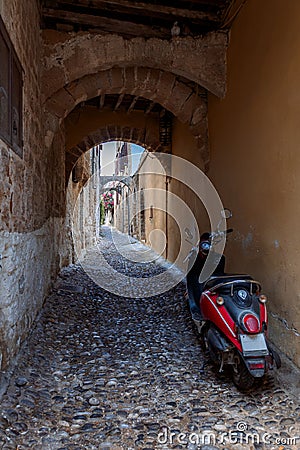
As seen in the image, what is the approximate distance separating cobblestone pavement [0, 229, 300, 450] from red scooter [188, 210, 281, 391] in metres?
0.21

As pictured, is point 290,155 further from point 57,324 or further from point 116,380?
point 57,324

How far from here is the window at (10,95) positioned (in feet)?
6.93

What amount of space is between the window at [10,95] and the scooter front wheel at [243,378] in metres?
1.97

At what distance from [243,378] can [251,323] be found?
37 centimetres

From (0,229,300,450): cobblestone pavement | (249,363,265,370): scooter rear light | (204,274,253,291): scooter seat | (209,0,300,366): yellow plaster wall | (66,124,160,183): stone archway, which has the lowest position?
(0,229,300,450): cobblestone pavement

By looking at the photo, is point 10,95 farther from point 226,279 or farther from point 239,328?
point 239,328

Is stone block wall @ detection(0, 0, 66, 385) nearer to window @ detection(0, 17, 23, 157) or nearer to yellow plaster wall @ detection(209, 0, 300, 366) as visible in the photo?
window @ detection(0, 17, 23, 157)

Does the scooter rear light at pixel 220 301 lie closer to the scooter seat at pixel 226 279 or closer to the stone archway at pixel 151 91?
the scooter seat at pixel 226 279

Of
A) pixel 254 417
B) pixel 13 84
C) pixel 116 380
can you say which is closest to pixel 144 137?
pixel 13 84

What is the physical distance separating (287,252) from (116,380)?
4.83ft

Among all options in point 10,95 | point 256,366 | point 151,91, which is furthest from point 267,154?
point 151,91

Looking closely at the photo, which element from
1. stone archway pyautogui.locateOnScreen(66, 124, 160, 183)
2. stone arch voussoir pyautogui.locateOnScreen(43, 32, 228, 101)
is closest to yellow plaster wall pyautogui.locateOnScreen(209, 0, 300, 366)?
stone arch voussoir pyautogui.locateOnScreen(43, 32, 228, 101)

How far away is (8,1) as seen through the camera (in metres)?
2.28

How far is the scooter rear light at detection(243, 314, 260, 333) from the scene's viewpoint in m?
2.20
